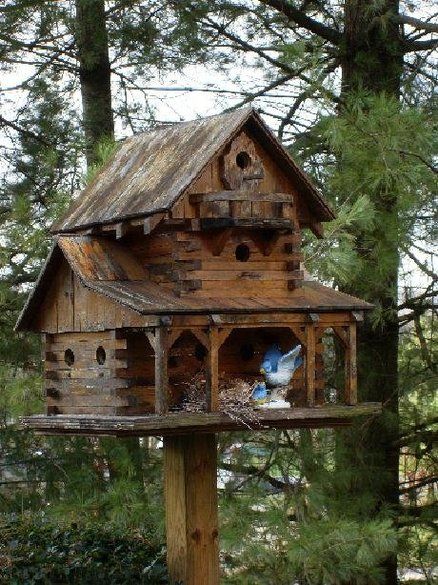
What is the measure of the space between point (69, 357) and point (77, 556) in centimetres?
128

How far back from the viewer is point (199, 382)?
21.7 feet

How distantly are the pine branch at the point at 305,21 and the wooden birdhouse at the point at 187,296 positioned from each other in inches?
119

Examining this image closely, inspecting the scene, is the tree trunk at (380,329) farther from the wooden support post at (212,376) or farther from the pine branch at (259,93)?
the wooden support post at (212,376)

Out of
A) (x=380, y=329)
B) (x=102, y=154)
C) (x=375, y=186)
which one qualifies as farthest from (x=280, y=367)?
(x=380, y=329)

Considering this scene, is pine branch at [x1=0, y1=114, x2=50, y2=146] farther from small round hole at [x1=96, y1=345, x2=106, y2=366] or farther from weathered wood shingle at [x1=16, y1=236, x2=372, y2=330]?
small round hole at [x1=96, y1=345, x2=106, y2=366]

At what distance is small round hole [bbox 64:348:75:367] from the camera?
23.1ft

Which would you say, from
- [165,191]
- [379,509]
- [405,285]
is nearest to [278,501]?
[379,509]

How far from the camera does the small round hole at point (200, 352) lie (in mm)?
6832

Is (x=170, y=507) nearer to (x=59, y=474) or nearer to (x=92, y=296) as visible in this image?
(x=92, y=296)

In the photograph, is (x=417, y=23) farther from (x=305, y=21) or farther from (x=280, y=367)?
(x=280, y=367)

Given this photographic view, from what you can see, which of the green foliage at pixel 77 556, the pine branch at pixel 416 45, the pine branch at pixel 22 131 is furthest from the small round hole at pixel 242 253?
the pine branch at pixel 22 131

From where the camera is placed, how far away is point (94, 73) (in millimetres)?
10766

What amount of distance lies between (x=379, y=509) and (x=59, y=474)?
2676 mm

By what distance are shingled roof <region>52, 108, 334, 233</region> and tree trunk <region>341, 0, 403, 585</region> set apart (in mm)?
2598
